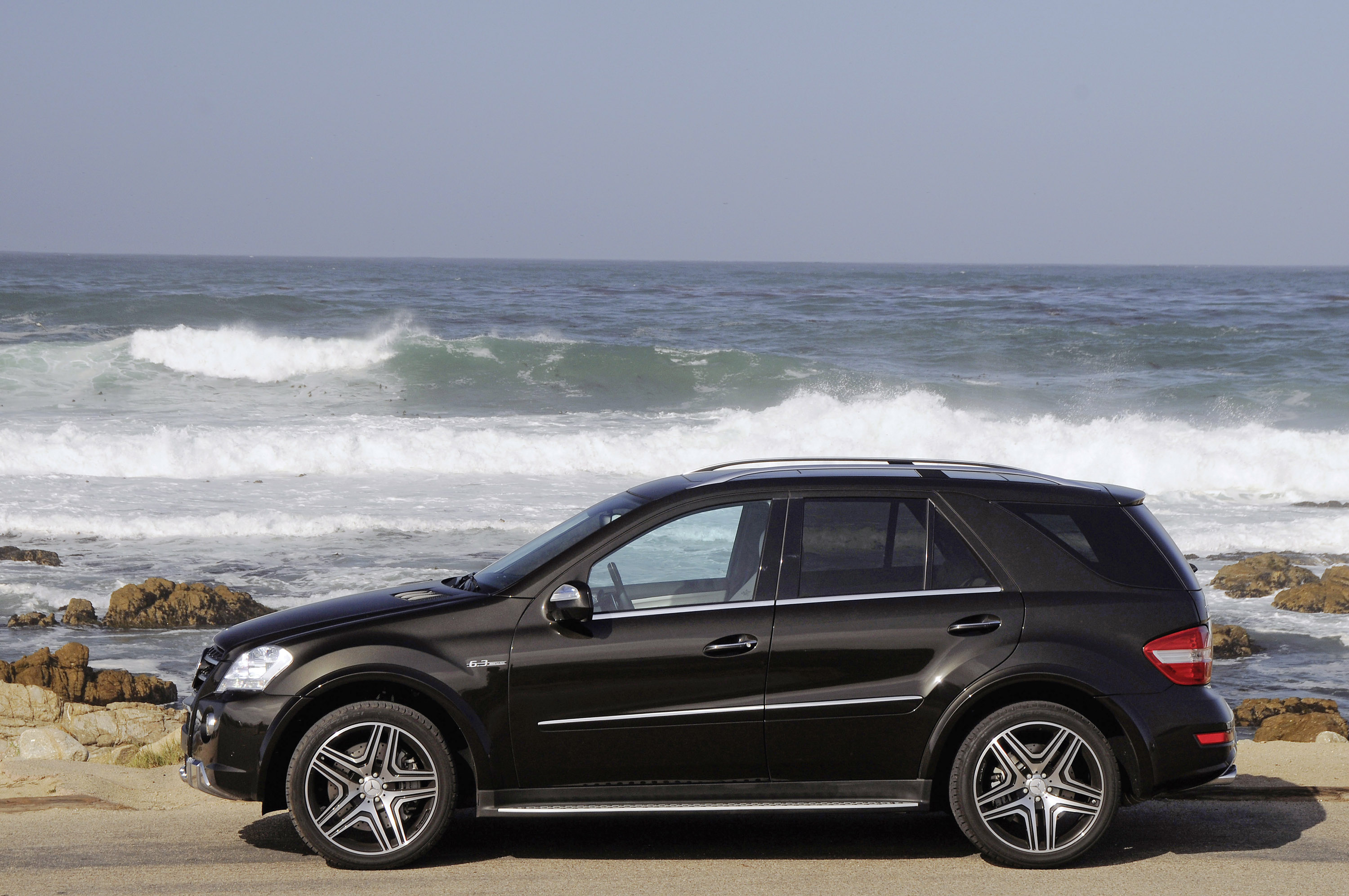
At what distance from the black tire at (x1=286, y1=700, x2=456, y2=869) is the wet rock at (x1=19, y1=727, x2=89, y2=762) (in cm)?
302

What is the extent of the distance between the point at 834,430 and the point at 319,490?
34.3 ft

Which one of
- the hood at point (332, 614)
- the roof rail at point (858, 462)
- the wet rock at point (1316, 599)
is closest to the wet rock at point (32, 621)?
the hood at point (332, 614)

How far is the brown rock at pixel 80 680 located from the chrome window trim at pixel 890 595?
543 centimetres

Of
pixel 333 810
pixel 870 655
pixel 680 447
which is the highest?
pixel 870 655

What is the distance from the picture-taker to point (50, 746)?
6926 millimetres

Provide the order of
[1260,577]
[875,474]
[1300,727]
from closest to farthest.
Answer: [875,474] → [1300,727] → [1260,577]

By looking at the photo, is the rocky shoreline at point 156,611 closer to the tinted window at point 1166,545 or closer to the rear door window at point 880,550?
the rear door window at point 880,550

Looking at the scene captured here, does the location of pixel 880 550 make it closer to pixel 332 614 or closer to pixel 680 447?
pixel 332 614

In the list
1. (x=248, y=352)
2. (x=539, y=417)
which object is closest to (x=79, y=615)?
(x=539, y=417)

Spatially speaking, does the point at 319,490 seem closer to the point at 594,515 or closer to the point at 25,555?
the point at 25,555

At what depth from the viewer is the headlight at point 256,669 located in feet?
14.8

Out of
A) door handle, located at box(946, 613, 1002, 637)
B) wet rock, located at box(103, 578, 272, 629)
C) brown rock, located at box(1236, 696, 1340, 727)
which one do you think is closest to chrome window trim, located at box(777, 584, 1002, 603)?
door handle, located at box(946, 613, 1002, 637)

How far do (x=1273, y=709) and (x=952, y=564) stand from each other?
4618 millimetres

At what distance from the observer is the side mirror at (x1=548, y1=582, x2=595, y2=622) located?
14.4 ft
